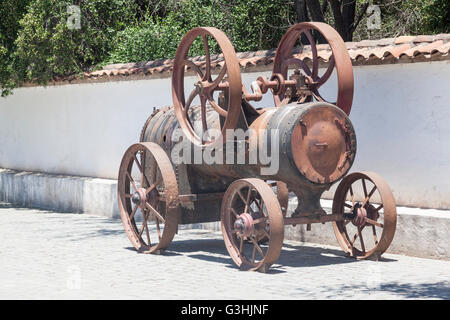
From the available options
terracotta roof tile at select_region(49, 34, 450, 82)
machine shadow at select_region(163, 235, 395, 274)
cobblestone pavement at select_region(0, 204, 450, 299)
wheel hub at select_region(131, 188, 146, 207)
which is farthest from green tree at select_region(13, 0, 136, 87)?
wheel hub at select_region(131, 188, 146, 207)

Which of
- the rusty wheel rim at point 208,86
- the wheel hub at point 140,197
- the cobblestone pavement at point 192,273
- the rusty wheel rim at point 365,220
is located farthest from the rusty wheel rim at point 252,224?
the wheel hub at point 140,197

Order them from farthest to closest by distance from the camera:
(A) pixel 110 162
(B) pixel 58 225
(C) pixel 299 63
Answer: (A) pixel 110 162 < (B) pixel 58 225 < (C) pixel 299 63

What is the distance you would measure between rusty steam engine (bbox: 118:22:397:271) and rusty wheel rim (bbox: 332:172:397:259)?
12mm

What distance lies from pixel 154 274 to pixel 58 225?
5.27 meters

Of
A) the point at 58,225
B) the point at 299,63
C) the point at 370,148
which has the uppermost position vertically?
the point at 299,63

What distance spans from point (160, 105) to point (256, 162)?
531cm

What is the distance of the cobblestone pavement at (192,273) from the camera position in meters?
8.08

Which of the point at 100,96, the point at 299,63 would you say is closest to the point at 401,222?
the point at 299,63

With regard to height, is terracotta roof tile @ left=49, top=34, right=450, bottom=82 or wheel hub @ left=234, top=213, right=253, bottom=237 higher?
terracotta roof tile @ left=49, top=34, right=450, bottom=82

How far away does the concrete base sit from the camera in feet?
32.7

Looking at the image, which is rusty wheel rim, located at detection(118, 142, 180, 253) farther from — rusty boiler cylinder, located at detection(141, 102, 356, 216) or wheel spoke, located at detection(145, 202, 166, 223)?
rusty boiler cylinder, located at detection(141, 102, 356, 216)

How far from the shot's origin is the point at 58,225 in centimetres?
1411
